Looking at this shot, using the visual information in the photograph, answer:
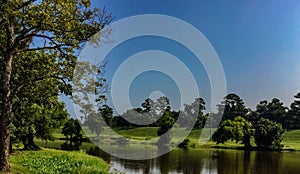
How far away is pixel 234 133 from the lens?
94625 millimetres

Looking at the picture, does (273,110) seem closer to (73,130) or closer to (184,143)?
(184,143)

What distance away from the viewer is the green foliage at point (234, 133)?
309 feet

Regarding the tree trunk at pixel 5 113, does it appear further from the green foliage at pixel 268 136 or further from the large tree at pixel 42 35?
the green foliage at pixel 268 136

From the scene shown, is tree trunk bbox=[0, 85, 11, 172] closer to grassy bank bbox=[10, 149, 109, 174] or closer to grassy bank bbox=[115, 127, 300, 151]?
grassy bank bbox=[10, 149, 109, 174]

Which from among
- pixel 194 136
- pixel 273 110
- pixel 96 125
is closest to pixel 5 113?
pixel 96 125

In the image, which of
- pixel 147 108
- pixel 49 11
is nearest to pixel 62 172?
pixel 49 11

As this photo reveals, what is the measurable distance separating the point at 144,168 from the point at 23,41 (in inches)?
939

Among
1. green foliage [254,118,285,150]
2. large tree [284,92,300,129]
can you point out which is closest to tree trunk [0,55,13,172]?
green foliage [254,118,285,150]

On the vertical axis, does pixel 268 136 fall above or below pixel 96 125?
below

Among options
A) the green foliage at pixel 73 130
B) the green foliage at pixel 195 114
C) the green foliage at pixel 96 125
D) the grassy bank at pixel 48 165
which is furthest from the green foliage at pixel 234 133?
the grassy bank at pixel 48 165

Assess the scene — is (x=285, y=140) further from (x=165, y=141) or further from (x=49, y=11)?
(x=49, y=11)

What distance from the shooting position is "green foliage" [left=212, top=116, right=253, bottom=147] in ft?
309

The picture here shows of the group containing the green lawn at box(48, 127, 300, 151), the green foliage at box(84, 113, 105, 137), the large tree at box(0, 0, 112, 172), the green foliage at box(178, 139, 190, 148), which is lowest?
the green foliage at box(178, 139, 190, 148)

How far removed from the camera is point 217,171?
131 feet
